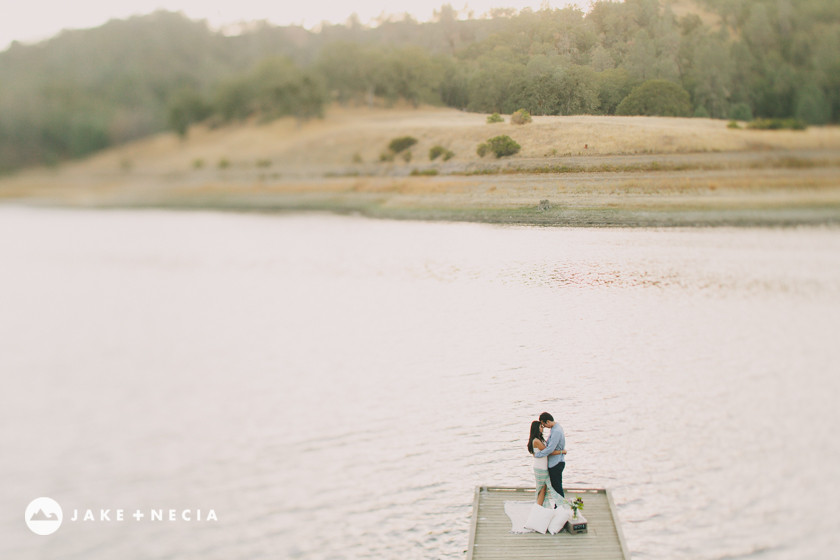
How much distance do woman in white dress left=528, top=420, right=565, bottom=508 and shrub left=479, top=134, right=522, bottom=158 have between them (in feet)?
10.7

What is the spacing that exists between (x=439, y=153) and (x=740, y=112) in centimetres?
457

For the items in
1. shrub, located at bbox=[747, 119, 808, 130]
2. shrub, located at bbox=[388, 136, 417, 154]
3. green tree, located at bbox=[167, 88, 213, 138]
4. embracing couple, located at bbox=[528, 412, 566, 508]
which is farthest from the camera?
green tree, located at bbox=[167, 88, 213, 138]

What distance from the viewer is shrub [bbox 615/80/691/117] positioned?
22.7 ft

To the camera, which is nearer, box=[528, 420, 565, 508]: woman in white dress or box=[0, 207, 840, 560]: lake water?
box=[528, 420, 565, 508]: woman in white dress

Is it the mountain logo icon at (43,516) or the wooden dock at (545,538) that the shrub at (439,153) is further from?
the mountain logo icon at (43,516)

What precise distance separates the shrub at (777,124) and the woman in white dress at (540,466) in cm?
464

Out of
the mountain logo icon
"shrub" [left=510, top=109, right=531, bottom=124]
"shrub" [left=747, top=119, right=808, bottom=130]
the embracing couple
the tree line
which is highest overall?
the tree line

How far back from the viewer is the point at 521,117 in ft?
24.2

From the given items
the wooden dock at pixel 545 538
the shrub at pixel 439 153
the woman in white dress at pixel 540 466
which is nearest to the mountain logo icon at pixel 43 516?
the wooden dock at pixel 545 538

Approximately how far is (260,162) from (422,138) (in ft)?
86.7

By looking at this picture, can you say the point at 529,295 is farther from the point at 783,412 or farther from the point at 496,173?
the point at 783,412

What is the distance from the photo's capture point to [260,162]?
1437 inches

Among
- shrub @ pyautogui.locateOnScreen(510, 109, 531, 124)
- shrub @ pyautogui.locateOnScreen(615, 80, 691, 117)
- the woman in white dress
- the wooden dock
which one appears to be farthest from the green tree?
the woman in white dress

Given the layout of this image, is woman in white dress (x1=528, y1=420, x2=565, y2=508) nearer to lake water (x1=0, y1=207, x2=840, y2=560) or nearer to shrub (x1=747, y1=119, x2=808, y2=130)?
lake water (x1=0, y1=207, x2=840, y2=560)
